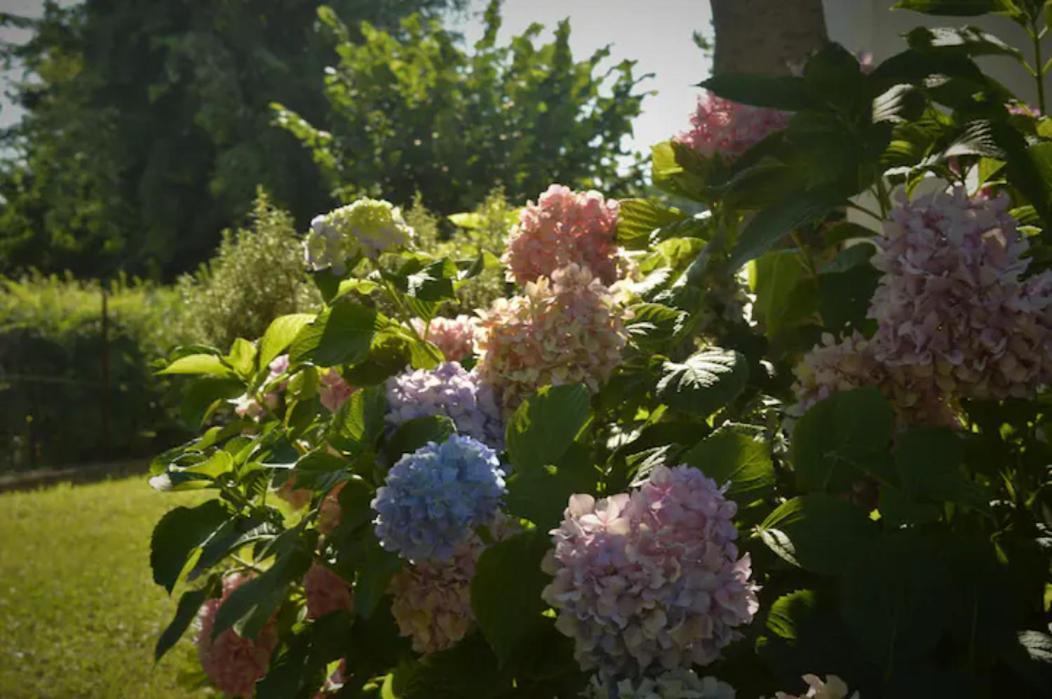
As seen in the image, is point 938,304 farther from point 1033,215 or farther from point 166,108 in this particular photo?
point 166,108

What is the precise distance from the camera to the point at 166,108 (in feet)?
76.2

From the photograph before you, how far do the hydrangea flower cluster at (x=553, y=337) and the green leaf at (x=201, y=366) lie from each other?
511 millimetres

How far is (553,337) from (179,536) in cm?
62

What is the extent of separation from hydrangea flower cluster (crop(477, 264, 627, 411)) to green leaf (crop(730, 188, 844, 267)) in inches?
11.0

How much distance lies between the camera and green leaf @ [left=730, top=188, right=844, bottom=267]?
1.33m

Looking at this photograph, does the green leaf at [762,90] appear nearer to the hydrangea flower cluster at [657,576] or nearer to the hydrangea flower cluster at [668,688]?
the hydrangea flower cluster at [657,576]

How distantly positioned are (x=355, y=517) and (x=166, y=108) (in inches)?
921

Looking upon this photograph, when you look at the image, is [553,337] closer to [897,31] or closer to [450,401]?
[450,401]

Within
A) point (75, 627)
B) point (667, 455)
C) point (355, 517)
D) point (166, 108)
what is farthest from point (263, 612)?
point (166, 108)

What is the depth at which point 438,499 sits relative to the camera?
4.10 ft

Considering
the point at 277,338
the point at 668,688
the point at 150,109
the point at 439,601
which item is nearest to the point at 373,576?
the point at 439,601

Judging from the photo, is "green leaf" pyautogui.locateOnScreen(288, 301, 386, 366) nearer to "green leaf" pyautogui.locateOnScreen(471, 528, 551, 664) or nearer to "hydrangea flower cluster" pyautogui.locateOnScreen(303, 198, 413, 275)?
"hydrangea flower cluster" pyautogui.locateOnScreen(303, 198, 413, 275)

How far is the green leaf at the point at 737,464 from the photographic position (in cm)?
126

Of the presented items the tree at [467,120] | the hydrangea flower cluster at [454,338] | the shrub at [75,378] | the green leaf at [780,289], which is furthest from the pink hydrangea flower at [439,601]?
the shrub at [75,378]
